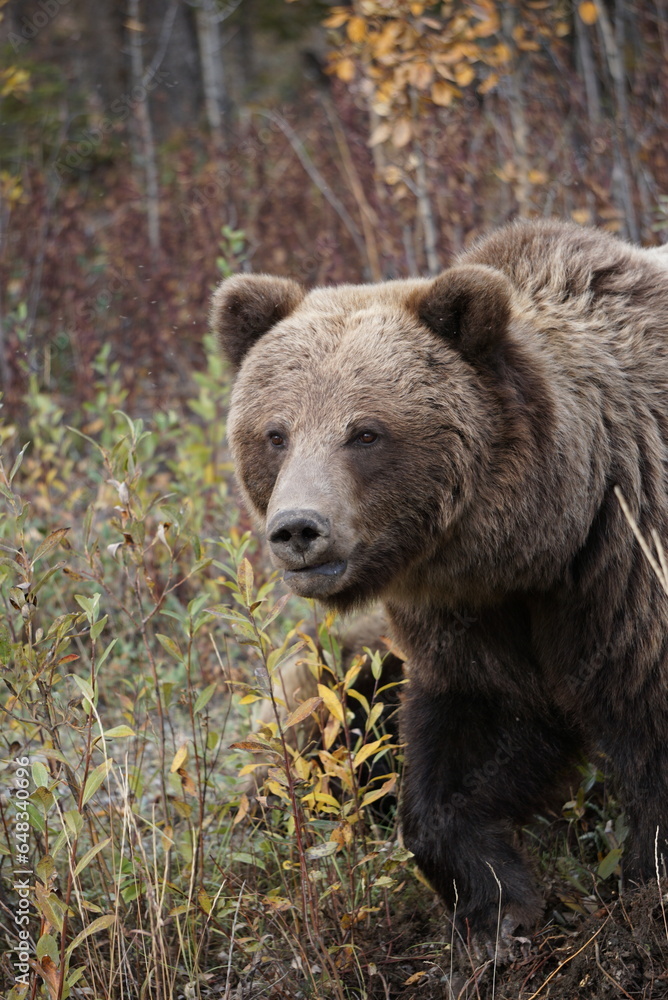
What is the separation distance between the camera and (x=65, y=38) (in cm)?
1819

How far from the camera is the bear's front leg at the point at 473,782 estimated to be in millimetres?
3521

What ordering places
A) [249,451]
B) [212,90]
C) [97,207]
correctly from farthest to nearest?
1. [97,207]
2. [212,90]
3. [249,451]

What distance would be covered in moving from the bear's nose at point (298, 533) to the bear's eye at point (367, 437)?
1.05 feet

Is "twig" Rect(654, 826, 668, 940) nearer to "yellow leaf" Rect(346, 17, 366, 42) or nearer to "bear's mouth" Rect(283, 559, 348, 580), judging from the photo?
"bear's mouth" Rect(283, 559, 348, 580)

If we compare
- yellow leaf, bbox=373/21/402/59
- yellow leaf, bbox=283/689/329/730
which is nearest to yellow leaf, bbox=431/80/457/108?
yellow leaf, bbox=373/21/402/59

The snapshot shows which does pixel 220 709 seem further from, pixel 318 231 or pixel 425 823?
pixel 318 231

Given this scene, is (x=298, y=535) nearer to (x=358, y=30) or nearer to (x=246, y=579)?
(x=246, y=579)

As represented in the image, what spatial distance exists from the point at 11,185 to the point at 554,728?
22.0 ft

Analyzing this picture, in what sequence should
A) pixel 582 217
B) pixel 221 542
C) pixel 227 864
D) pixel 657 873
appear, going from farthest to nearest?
pixel 582 217
pixel 227 864
pixel 221 542
pixel 657 873

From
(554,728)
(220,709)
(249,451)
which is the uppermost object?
(249,451)

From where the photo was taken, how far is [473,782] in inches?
142

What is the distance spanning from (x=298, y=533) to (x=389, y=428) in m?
0.45

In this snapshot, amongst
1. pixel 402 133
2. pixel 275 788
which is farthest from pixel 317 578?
pixel 402 133

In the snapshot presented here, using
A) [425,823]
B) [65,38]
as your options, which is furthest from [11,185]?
[65,38]
